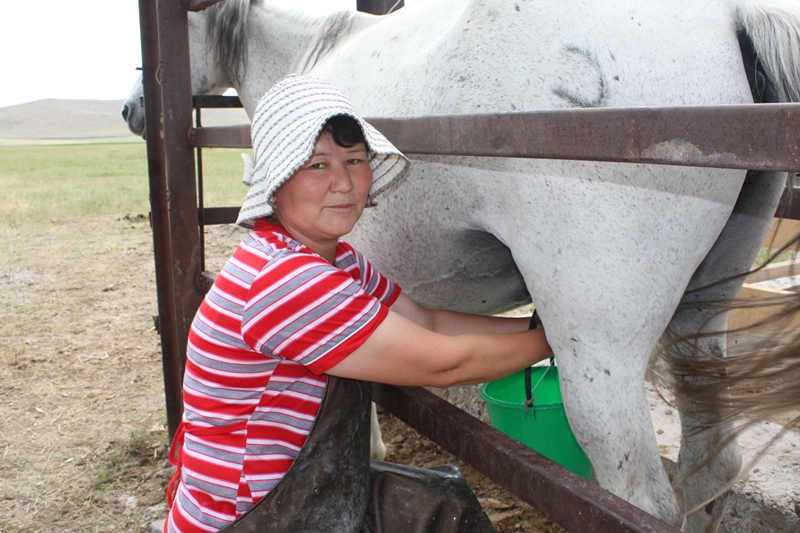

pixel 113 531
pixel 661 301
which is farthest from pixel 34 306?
pixel 661 301

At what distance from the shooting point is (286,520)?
1.28 meters

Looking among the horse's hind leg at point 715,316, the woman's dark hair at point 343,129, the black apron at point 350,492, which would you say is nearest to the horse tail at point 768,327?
the horse's hind leg at point 715,316

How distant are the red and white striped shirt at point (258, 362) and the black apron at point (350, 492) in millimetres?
38

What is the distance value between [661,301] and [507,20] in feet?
2.29

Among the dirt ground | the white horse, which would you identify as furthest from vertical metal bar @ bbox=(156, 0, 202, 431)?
the white horse

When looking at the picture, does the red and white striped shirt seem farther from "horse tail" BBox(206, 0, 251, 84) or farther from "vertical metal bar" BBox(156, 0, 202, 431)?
"horse tail" BBox(206, 0, 251, 84)

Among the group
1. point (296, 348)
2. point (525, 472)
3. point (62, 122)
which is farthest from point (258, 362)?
point (62, 122)

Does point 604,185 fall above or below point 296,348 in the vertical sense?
above

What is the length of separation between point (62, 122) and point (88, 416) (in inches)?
4120

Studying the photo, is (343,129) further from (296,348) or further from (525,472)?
(525,472)

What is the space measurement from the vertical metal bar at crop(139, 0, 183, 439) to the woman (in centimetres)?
132

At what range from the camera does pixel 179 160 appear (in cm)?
225

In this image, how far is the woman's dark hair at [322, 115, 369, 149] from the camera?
1262 millimetres

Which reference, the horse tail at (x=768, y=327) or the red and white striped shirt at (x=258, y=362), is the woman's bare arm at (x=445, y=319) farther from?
the horse tail at (x=768, y=327)
